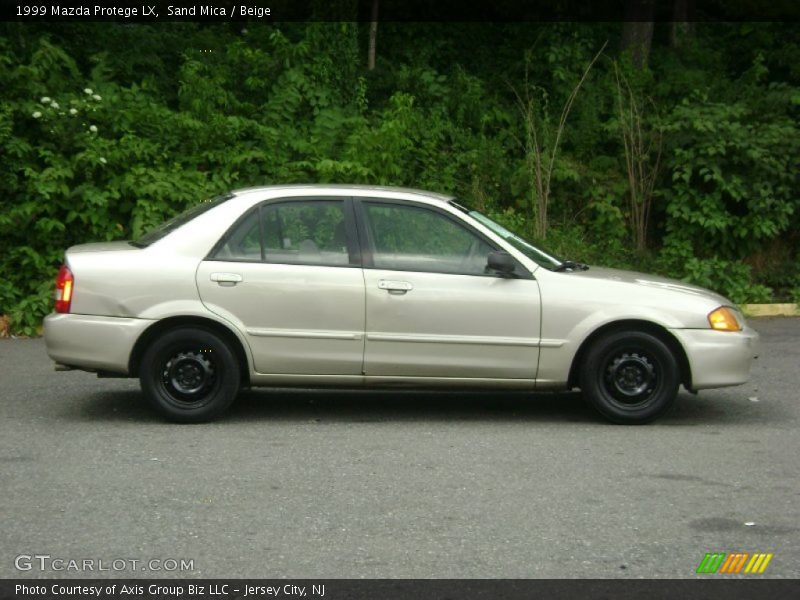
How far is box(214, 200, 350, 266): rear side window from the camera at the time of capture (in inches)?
326

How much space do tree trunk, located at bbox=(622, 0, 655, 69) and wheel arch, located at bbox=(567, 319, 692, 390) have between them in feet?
36.3

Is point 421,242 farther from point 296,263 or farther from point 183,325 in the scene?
point 183,325

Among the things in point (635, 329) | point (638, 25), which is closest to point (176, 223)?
point (635, 329)

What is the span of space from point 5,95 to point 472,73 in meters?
7.78

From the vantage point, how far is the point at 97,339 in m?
8.08

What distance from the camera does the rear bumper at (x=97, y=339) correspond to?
26.5 ft

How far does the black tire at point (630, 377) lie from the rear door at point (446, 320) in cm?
42

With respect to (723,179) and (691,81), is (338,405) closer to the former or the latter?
(723,179)

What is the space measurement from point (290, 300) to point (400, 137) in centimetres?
736

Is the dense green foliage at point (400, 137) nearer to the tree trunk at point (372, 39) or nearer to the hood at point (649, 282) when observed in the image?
the tree trunk at point (372, 39)
